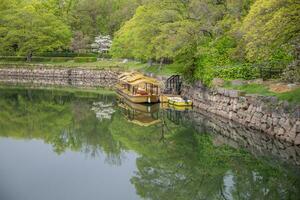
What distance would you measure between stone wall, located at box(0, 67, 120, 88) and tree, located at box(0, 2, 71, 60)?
200 inches

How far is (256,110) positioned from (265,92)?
4.25 ft

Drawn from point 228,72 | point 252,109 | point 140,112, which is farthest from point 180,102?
point 252,109

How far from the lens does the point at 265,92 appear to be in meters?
26.9

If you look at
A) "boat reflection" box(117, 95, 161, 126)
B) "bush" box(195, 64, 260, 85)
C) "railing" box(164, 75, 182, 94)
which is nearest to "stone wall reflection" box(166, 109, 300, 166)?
"boat reflection" box(117, 95, 161, 126)

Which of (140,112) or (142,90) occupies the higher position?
(142,90)

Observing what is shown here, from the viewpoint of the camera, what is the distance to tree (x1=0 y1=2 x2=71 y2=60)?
73.0 metres

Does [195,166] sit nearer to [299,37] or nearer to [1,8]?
[299,37]

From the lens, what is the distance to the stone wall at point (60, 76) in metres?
61.3

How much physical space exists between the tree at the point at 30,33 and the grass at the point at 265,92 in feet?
157

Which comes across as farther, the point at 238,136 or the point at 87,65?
the point at 87,65

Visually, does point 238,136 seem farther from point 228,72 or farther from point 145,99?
point 145,99

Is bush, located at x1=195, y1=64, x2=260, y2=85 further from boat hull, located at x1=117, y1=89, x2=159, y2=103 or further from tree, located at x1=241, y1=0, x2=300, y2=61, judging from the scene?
tree, located at x1=241, y1=0, x2=300, y2=61

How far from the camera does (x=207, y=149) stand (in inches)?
941

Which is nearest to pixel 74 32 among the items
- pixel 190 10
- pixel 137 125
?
pixel 190 10
